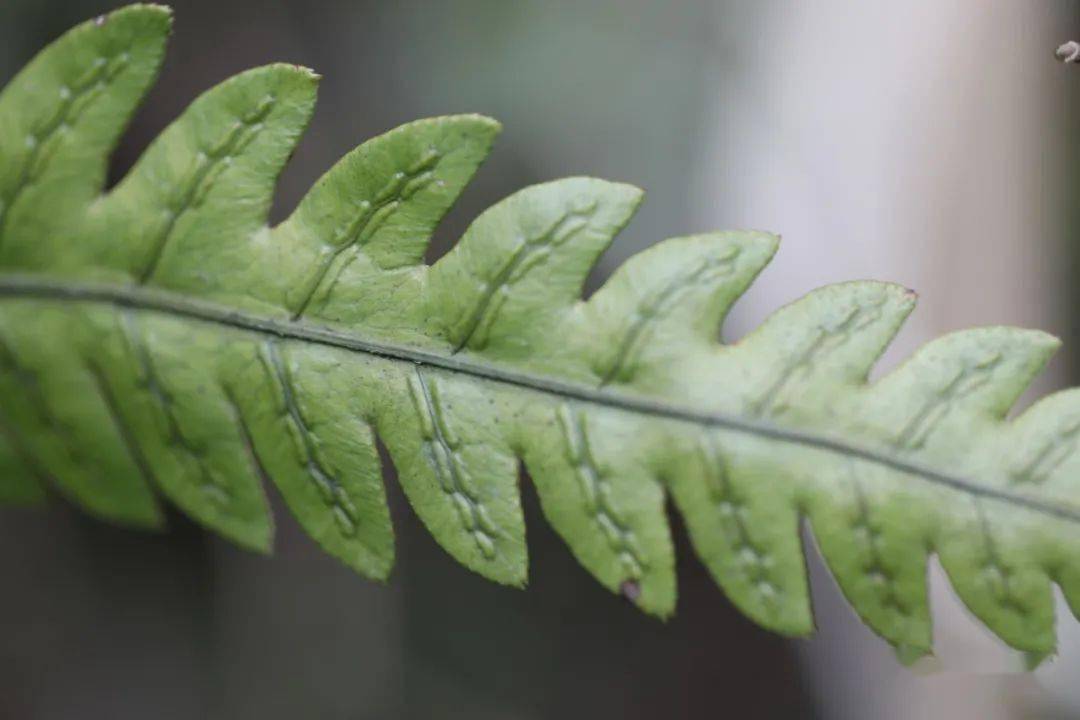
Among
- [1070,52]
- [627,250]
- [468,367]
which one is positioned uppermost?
[1070,52]

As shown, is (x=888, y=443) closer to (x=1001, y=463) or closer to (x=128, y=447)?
(x=1001, y=463)

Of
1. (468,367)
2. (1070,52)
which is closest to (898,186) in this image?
(1070,52)

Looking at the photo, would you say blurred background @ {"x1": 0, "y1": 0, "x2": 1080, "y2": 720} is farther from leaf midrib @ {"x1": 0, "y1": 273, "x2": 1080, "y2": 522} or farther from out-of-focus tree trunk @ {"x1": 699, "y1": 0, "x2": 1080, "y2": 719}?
leaf midrib @ {"x1": 0, "y1": 273, "x2": 1080, "y2": 522}

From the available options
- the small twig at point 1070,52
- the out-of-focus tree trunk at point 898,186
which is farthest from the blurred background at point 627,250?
the small twig at point 1070,52

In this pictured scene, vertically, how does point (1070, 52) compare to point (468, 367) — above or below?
above

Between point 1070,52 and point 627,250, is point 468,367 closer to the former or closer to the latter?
point 1070,52

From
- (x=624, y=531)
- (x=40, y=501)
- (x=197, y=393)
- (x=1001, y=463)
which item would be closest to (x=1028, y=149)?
(x=1001, y=463)
